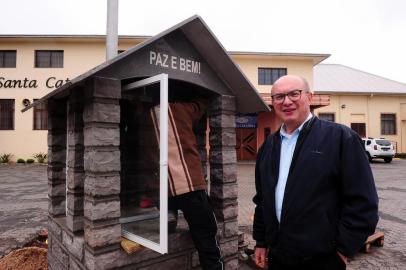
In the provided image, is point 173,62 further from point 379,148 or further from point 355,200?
point 379,148

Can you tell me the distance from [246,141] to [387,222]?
16838 mm

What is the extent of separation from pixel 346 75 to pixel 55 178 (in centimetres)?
3366

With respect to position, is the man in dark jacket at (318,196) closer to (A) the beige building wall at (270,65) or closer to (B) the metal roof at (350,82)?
(A) the beige building wall at (270,65)

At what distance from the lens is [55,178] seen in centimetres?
469

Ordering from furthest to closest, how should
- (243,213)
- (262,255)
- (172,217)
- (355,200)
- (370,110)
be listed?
(370,110)
(243,213)
(172,217)
(262,255)
(355,200)

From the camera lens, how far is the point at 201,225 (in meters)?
3.45

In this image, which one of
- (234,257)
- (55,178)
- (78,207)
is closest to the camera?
(78,207)

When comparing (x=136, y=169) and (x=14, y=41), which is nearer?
(x=136, y=169)

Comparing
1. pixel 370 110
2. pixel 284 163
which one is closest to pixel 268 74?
pixel 370 110

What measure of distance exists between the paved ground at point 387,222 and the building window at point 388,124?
594 inches

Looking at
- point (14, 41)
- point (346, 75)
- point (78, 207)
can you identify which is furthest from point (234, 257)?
point (346, 75)

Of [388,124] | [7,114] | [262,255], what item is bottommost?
[262,255]

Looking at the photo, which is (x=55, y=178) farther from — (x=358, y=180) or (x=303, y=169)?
(x=358, y=180)

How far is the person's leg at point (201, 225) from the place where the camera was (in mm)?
3438
